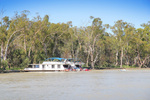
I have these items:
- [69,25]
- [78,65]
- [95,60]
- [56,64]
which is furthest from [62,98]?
[69,25]

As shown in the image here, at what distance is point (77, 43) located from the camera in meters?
81.9

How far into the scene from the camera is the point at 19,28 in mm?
62219

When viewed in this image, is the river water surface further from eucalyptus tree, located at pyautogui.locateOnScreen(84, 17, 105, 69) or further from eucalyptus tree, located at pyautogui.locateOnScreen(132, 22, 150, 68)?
eucalyptus tree, located at pyautogui.locateOnScreen(132, 22, 150, 68)

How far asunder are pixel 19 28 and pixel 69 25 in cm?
2143

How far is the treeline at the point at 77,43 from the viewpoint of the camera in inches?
2589

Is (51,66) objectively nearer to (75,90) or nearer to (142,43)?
(142,43)

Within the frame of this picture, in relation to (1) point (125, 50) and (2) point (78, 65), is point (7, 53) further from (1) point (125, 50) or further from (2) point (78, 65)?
(1) point (125, 50)

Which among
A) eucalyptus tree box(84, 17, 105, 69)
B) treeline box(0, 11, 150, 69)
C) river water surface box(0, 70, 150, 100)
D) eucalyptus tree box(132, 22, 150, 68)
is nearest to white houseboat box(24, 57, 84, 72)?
treeline box(0, 11, 150, 69)

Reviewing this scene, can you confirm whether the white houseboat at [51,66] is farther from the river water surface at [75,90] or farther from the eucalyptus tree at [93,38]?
the river water surface at [75,90]

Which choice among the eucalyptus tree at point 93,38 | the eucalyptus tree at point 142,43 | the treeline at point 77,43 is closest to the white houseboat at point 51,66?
the treeline at point 77,43

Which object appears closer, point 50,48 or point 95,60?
point 95,60

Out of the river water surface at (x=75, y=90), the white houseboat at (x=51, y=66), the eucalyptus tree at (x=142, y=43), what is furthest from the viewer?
the eucalyptus tree at (x=142, y=43)

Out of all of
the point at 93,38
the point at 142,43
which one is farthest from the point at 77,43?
the point at 142,43

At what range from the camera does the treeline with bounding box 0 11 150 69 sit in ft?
216
